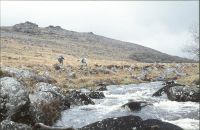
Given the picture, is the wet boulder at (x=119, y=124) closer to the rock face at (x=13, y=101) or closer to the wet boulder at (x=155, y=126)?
the wet boulder at (x=155, y=126)

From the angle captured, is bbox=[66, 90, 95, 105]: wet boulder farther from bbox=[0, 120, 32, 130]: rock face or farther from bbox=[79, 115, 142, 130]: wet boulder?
bbox=[0, 120, 32, 130]: rock face

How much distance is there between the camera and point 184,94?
1335 inches

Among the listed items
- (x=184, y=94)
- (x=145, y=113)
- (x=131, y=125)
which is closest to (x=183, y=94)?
(x=184, y=94)

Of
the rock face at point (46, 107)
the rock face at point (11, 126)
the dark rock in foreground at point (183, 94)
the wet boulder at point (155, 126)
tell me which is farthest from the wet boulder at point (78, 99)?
the wet boulder at point (155, 126)

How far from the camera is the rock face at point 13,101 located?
77.2 feet

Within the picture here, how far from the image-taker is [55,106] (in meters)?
28.1

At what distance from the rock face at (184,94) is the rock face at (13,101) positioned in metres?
14.6

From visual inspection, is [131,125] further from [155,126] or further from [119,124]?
[155,126]

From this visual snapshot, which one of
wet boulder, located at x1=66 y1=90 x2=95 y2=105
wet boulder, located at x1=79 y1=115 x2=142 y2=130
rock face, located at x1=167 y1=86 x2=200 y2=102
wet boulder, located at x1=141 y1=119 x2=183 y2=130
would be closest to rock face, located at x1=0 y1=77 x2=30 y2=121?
wet boulder, located at x1=79 y1=115 x2=142 y2=130

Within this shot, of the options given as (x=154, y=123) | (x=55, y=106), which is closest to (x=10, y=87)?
(x=55, y=106)

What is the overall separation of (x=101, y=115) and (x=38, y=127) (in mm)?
9249

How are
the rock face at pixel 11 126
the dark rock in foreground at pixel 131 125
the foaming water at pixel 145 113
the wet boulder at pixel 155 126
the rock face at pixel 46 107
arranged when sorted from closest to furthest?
the wet boulder at pixel 155 126, the rock face at pixel 11 126, the dark rock in foreground at pixel 131 125, the rock face at pixel 46 107, the foaming water at pixel 145 113

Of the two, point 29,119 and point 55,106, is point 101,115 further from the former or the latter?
point 29,119

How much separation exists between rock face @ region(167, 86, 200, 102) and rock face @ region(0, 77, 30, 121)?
48.0ft
